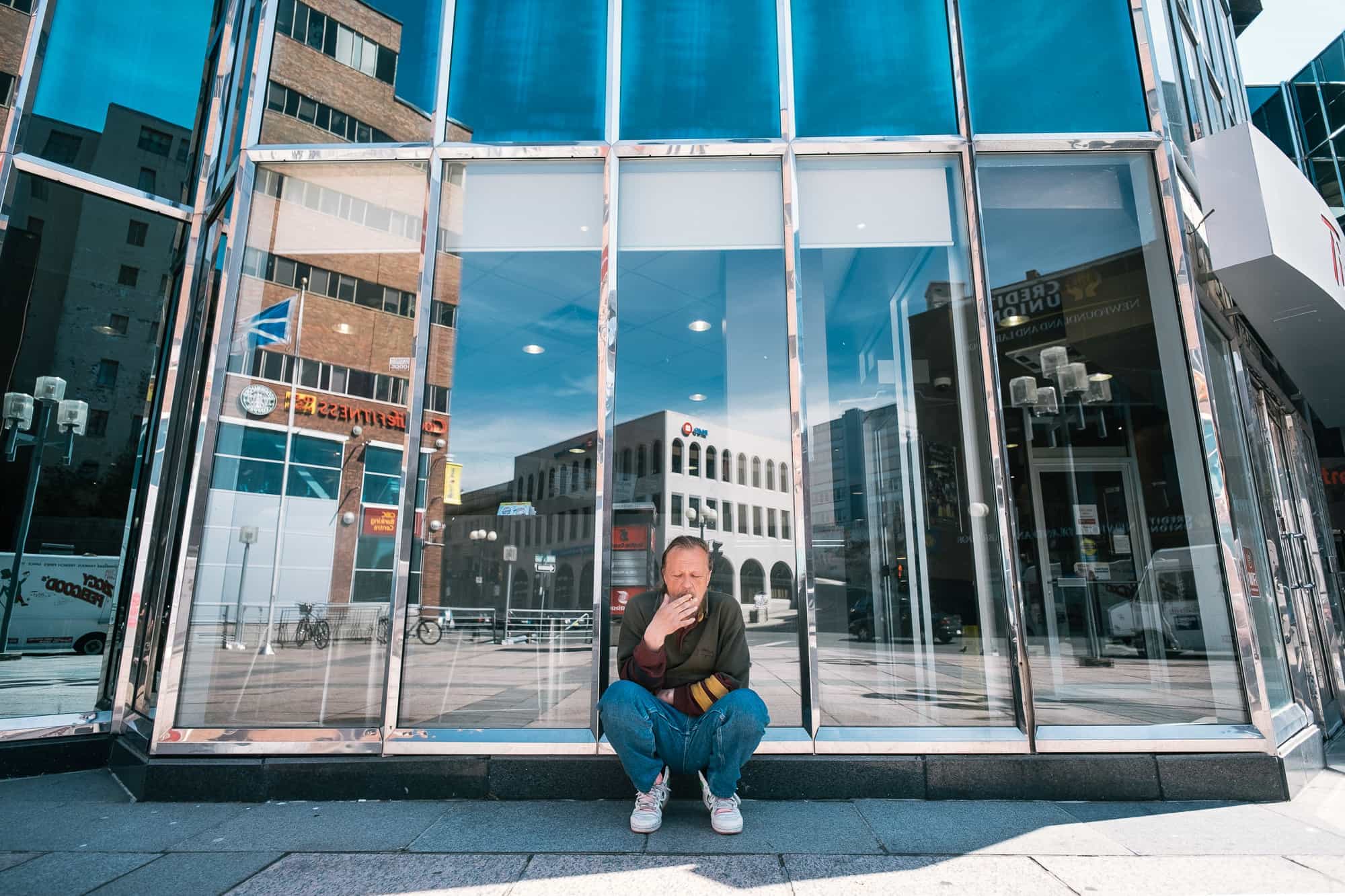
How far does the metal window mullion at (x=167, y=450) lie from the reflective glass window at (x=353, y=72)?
78cm

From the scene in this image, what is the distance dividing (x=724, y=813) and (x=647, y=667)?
0.74 metres

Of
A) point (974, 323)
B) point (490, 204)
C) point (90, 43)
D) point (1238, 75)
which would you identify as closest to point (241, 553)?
point (490, 204)

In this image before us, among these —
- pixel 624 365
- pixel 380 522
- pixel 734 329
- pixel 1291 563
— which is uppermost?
pixel 734 329

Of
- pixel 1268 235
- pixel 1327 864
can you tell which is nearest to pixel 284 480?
pixel 1327 864

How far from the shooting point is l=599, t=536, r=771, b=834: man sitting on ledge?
125 inches

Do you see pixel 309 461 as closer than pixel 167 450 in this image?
No

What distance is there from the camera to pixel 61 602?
9.33 m

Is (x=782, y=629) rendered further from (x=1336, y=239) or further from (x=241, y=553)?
Result: (x=1336, y=239)

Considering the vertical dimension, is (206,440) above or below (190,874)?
above

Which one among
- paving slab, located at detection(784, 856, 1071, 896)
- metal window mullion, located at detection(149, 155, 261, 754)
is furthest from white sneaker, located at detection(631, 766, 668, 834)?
metal window mullion, located at detection(149, 155, 261, 754)

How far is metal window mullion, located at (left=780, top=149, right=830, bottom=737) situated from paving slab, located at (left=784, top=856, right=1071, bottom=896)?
1041mm

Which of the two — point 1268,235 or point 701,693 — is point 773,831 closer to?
point 701,693

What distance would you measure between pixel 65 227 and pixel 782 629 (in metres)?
5.98

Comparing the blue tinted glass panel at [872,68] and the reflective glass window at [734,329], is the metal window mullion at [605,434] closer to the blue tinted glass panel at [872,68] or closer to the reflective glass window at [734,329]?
the reflective glass window at [734,329]
